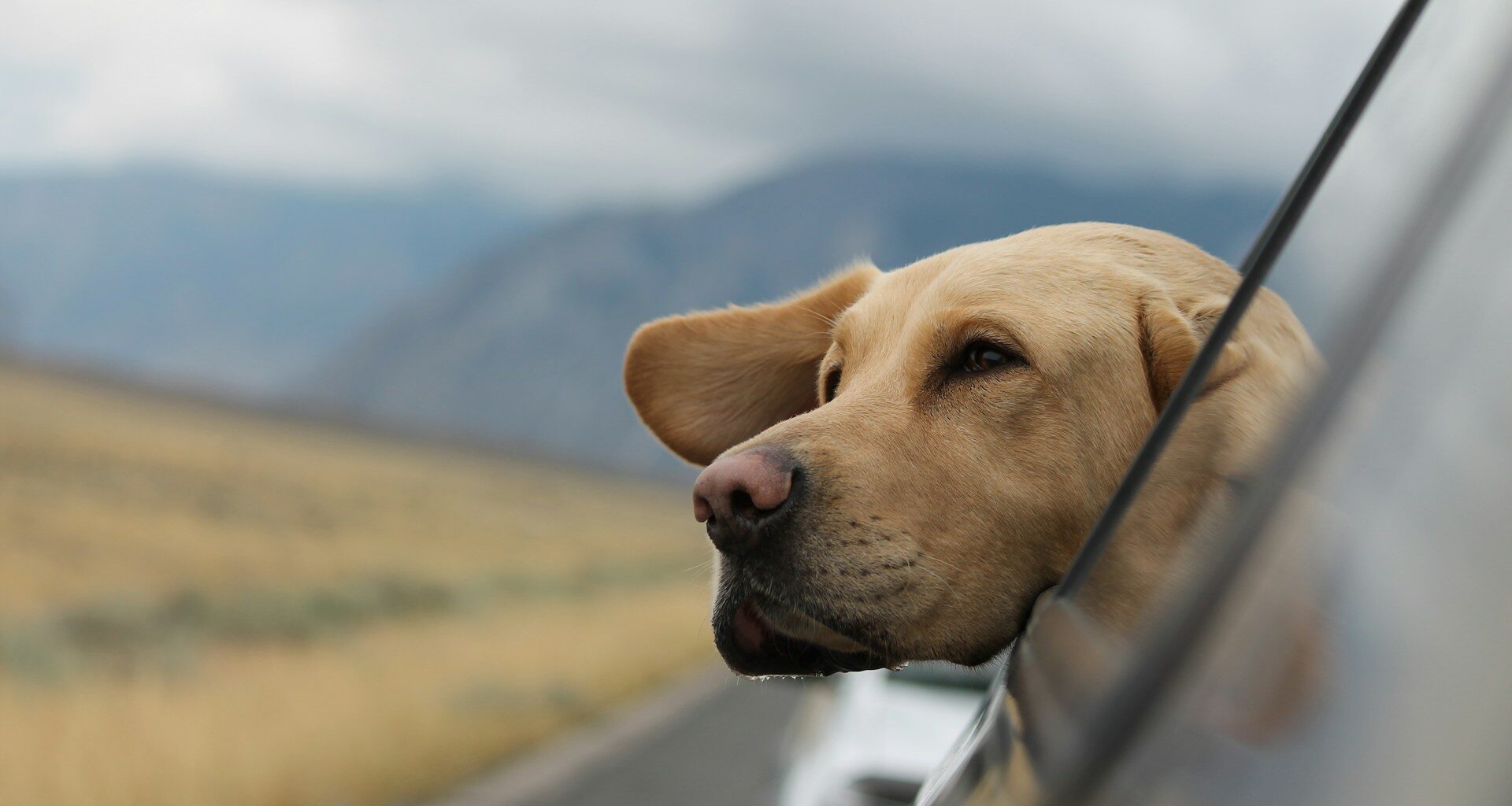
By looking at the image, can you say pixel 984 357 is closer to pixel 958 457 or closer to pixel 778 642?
pixel 958 457

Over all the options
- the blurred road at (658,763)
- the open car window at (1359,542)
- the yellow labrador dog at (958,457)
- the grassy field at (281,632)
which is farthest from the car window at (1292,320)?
the blurred road at (658,763)

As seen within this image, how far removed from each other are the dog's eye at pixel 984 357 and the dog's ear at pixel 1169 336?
17cm

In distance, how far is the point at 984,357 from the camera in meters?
1.87

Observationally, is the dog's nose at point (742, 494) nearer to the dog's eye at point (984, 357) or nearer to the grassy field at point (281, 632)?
the dog's eye at point (984, 357)

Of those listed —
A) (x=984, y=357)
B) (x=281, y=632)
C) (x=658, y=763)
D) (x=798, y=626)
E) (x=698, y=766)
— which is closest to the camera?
(x=798, y=626)

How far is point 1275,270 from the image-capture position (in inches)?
49.3

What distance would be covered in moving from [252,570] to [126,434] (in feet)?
116

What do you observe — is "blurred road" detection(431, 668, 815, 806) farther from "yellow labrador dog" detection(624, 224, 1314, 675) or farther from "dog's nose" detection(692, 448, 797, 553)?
"dog's nose" detection(692, 448, 797, 553)

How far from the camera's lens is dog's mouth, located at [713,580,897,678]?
1.68 m

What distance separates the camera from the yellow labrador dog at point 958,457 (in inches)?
64.4

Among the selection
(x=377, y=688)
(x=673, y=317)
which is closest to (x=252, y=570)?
(x=377, y=688)

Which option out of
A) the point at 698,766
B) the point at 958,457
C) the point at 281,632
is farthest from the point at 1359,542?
the point at 281,632

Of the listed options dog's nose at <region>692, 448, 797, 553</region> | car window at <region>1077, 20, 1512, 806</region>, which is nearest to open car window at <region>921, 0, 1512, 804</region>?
car window at <region>1077, 20, 1512, 806</region>

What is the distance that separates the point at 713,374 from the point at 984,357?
59 centimetres
